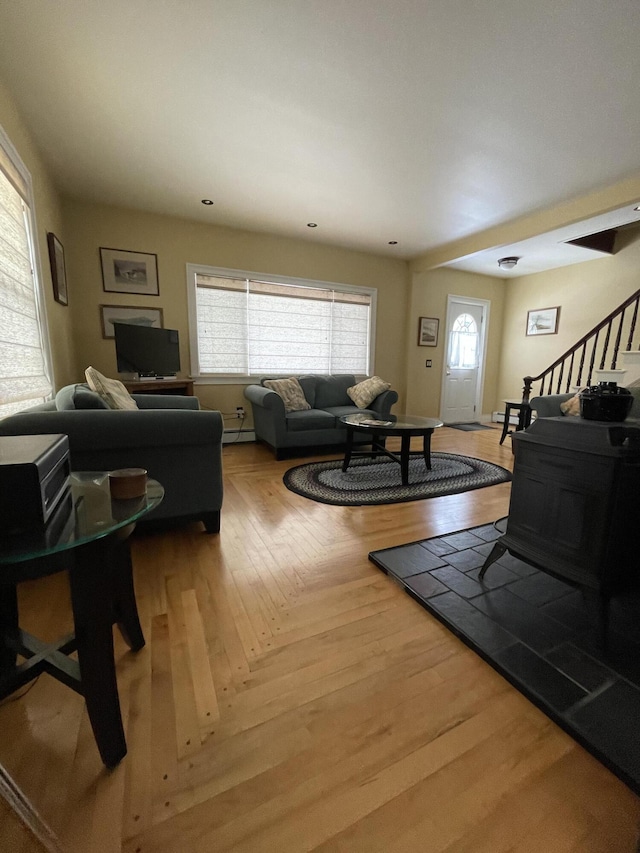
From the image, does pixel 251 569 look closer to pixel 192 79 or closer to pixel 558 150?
pixel 192 79

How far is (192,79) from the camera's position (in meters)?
1.92

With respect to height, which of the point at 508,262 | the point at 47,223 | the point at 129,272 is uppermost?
the point at 508,262

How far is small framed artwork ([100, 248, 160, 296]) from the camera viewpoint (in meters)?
3.61

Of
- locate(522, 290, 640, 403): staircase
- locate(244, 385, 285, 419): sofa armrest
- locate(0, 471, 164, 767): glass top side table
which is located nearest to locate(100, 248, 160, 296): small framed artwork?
locate(244, 385, 285, 419): sofa armrest

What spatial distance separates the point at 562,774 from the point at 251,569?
1306mm

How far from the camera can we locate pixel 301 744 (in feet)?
3.11

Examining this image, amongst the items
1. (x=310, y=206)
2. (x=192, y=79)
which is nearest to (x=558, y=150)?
(x=310, y=206)

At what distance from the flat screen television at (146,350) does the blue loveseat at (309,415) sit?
921 mm

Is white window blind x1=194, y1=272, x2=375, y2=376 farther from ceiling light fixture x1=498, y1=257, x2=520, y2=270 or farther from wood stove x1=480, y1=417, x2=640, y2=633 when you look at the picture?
wood stove x1=480, y1=417, x2=640, y2=633

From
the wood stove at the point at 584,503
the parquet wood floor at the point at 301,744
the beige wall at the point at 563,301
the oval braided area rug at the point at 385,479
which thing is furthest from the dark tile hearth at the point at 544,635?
the beige wall at the point at 563,301

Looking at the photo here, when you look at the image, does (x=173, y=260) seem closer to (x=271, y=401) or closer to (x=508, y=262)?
(x=271, y=401)

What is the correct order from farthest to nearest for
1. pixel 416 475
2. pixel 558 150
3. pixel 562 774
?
pixel 416 475 < pixel 558 150 < pixel 562 774

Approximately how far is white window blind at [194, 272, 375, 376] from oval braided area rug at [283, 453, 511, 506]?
5.66ft

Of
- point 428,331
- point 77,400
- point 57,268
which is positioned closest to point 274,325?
point 57,268
